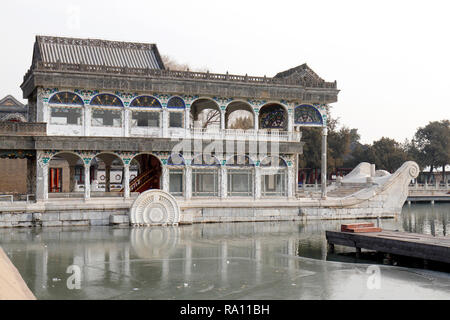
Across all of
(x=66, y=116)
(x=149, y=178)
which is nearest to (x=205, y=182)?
(x=149, y=178)

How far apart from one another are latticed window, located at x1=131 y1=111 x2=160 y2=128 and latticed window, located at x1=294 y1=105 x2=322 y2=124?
838 cm

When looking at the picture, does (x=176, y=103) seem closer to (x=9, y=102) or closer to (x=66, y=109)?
(x=66, y=109)

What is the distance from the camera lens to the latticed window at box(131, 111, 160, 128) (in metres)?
30.3

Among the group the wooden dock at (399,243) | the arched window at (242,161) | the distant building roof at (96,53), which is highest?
the distant building roof at (96,53)

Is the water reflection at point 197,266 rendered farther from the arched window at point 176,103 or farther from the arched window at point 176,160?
the arched window at point 176,103

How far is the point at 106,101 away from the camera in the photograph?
97.3ft

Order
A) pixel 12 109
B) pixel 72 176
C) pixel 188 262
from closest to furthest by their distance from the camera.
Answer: pixel 188 262
pixel 72 176
pixel 12 109

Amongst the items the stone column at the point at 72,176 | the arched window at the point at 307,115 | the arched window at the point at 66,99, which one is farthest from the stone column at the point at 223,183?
the stone column at the point at 72,176

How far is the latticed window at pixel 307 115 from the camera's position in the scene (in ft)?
109

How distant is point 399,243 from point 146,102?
1698 centimetres

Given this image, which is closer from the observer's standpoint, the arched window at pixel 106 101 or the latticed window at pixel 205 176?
the arched window at pixel 106 101

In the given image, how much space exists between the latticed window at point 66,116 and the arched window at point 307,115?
12.5 m
